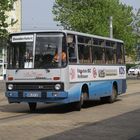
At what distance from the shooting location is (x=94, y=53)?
867 inches

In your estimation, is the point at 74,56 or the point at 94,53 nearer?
the point at 74,56

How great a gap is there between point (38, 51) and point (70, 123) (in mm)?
4065

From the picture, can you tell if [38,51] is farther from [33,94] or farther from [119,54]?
[119,54]

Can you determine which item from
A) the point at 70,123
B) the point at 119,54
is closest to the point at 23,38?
the point at 70,123

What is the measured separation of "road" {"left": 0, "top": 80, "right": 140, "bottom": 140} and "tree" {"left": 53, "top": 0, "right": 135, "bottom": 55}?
1500 inches

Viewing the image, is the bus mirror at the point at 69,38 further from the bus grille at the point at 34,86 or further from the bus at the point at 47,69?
the bus grille at the point at 34,86

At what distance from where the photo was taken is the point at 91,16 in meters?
60.1

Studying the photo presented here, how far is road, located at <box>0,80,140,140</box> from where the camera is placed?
13.1 meters

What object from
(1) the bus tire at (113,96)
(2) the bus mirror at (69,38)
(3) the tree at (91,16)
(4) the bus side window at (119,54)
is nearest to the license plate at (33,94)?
(2) the bus mirror at (69,38)

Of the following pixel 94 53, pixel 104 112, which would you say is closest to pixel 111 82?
pixel 94 53

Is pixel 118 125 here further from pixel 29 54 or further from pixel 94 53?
pixel 94 53

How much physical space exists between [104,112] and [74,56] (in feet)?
7.23

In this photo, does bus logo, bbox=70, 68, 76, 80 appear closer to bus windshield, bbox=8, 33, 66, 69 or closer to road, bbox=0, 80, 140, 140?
bus windshield, bbox=8, 33, 66, 69

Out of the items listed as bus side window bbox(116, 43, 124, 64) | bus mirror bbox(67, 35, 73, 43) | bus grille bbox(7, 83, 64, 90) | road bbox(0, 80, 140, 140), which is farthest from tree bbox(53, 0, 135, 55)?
bus grille bbox(7, 83, 64, 90)
